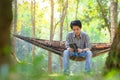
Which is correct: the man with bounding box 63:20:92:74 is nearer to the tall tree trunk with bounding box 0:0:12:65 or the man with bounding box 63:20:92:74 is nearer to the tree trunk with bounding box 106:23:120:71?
the tree trunk with bounding box 106:23:120:71

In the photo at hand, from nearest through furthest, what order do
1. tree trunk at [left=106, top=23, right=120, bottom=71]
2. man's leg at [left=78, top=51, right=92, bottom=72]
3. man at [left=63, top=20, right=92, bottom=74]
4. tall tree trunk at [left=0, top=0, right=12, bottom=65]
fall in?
tall tree trunk at [left=0, top=0, right=12, bottom=65]
tree trunk at [left=106, top=23, right=120, bottom=71]
man's leg at [left=78, top=51, right=92, bottom=72]
man at [left=63, top=20, right=92, bottom=74]

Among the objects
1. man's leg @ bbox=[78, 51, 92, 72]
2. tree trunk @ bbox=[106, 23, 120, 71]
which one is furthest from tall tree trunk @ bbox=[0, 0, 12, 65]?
man's leg @ bbox=[78, 51, 92, 72]

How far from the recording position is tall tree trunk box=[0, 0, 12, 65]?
874 mm

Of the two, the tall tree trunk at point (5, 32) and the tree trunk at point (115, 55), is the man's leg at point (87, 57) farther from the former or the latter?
the tall tree trunk at point (5, 32)

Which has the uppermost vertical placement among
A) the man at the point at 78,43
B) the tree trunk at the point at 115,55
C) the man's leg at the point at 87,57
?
the tree trunk at the point at 115,55

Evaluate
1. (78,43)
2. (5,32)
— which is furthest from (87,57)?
(5,32)

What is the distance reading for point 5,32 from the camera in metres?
0.90

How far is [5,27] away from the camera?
2.95 ft

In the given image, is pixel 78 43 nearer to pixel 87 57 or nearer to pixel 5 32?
pixel 87 57

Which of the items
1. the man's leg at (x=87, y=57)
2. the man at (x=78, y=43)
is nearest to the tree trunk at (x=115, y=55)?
the man's leg at (x=87, y=57)

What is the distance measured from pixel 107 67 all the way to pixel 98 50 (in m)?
4.14

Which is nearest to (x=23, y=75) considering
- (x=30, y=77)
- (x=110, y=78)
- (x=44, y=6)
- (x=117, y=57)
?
(x=30, y=77)

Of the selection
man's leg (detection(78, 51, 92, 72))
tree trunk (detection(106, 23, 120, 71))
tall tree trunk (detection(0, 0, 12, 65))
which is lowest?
man's leg (detection(78, 51, 92, 72))

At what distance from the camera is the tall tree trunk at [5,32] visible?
874 millimetres
